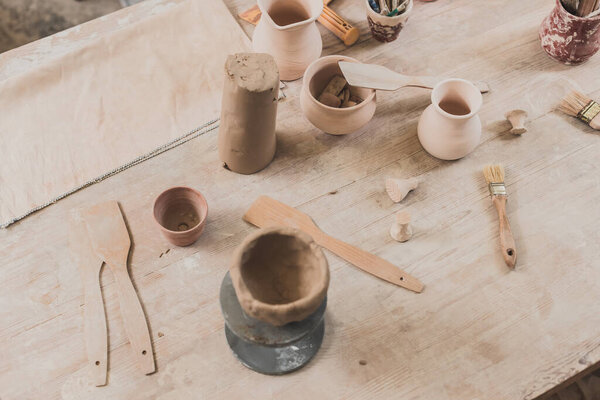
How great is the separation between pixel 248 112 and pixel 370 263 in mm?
352

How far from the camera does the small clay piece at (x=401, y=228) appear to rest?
103 centimetres

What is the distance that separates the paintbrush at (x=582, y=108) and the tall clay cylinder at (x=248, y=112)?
64 centimetres

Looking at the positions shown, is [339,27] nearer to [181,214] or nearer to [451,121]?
[451,121]

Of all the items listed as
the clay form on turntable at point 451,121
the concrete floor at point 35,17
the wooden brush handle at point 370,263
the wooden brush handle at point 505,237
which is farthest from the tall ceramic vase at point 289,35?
the concrete floor at point 35,17

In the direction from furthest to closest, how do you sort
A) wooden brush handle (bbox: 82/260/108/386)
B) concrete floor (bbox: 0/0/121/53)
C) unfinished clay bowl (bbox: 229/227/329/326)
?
concrete floor (bbox: 0/0/121/53)
wooden brush handle (bbox: 82/260/108/386)
unfinished clay bowl (bbox: 229/227/329/326)

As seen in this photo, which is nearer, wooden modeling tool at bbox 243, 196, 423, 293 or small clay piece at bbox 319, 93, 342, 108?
wooden modeling tool at bbox 243, 196, 423, 293

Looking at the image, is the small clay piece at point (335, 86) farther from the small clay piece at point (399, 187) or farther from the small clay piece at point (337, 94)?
the small clay piece at point (399, 187)

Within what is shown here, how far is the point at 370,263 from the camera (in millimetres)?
1041

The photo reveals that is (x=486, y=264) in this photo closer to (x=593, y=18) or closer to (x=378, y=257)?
(x=378, y=257)

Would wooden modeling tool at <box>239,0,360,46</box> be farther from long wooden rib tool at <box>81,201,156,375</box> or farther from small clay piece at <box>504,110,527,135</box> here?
long wooden rib tool at <box>81,201,156,375</box>

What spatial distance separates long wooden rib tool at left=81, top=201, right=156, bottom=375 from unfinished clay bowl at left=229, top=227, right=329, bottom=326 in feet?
0.79

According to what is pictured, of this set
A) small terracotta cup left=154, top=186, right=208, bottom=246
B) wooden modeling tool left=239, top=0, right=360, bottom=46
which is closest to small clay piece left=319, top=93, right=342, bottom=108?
wooden modeling tool left=239, top=0, right=360, bottom=46

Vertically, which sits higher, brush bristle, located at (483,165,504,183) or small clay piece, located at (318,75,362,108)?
small clay piece, located at (318,75,362,108)

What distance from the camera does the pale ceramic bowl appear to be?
1.12m
